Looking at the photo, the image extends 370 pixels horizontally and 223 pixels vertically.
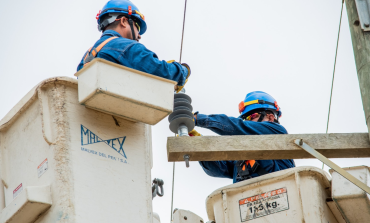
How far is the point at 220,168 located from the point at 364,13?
88.9 inches

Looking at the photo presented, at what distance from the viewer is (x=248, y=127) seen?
5988 millimetres

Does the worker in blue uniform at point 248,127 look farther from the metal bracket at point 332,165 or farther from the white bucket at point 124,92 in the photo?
the white bucket at point 124,92

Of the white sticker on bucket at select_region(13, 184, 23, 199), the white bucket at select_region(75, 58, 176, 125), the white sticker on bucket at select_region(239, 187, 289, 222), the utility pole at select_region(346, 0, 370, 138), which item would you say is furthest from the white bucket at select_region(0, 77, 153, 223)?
the utility pole at select_region(346, 0, 370, 138)

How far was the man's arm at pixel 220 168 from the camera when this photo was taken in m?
6.38

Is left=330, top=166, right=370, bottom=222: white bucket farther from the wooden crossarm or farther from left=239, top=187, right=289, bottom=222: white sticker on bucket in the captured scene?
left=239, top=187, right=289, bottom=222: white sticker on bucket

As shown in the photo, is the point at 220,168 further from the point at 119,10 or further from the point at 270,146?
the point at 119,10

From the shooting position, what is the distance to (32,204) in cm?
368

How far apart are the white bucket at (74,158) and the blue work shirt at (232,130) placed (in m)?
1.45

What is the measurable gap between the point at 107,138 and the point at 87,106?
0.84ft

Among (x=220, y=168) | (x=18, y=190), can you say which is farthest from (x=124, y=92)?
(x=220, y=168)

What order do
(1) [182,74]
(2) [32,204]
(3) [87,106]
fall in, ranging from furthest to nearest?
1. (1) [182,74]
2. (3) [87,106]
3. (2) [32,204]

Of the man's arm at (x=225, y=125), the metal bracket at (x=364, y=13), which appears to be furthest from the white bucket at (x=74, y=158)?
the metal bracket at (x=364, y=13)

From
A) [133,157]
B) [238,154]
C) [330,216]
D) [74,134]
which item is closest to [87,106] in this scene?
[74,134]

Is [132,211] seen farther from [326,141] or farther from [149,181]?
[326,141]
